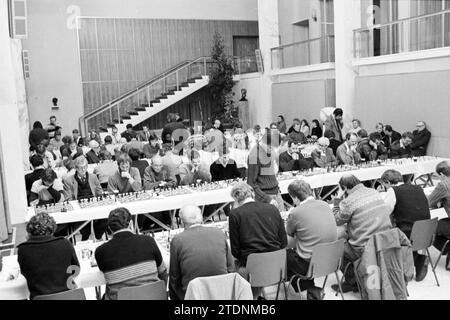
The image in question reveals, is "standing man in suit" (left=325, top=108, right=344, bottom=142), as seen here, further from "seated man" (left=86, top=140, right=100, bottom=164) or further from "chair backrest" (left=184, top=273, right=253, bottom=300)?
"chair backrest" (left=184, top=273, right=253, bottom=300)

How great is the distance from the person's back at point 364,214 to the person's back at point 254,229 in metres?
0.87

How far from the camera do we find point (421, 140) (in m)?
12.2

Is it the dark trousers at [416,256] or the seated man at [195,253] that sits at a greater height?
the seated man at [195,253]

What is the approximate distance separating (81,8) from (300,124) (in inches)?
388

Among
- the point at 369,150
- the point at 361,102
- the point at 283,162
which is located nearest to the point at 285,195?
the point at 283,162

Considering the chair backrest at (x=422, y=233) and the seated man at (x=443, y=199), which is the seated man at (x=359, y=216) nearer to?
the chair backrest at (x=422, y=233)

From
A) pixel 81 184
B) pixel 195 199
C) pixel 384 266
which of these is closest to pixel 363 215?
pixel 384 266

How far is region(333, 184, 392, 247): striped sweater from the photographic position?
5.34 meters

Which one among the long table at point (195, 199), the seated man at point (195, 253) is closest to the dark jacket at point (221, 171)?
the long table at point (195, 199)

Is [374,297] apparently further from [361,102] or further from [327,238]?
[361,102]

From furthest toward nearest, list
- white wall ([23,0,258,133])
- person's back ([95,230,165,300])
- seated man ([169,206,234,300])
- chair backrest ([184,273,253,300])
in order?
white wall ([23,0,258,133]), seated man ([169,206,234,300]), person's back ([95,230,165,300]), chair backrest ([184,273,253,300])

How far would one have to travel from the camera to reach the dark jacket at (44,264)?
13.9 feet

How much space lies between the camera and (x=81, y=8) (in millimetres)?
19484

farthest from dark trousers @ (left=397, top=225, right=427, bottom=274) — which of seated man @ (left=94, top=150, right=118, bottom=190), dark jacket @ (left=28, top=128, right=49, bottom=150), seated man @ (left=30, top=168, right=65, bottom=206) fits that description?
dark jacket @ (left=28, top=128, right=49, bottom=150)
